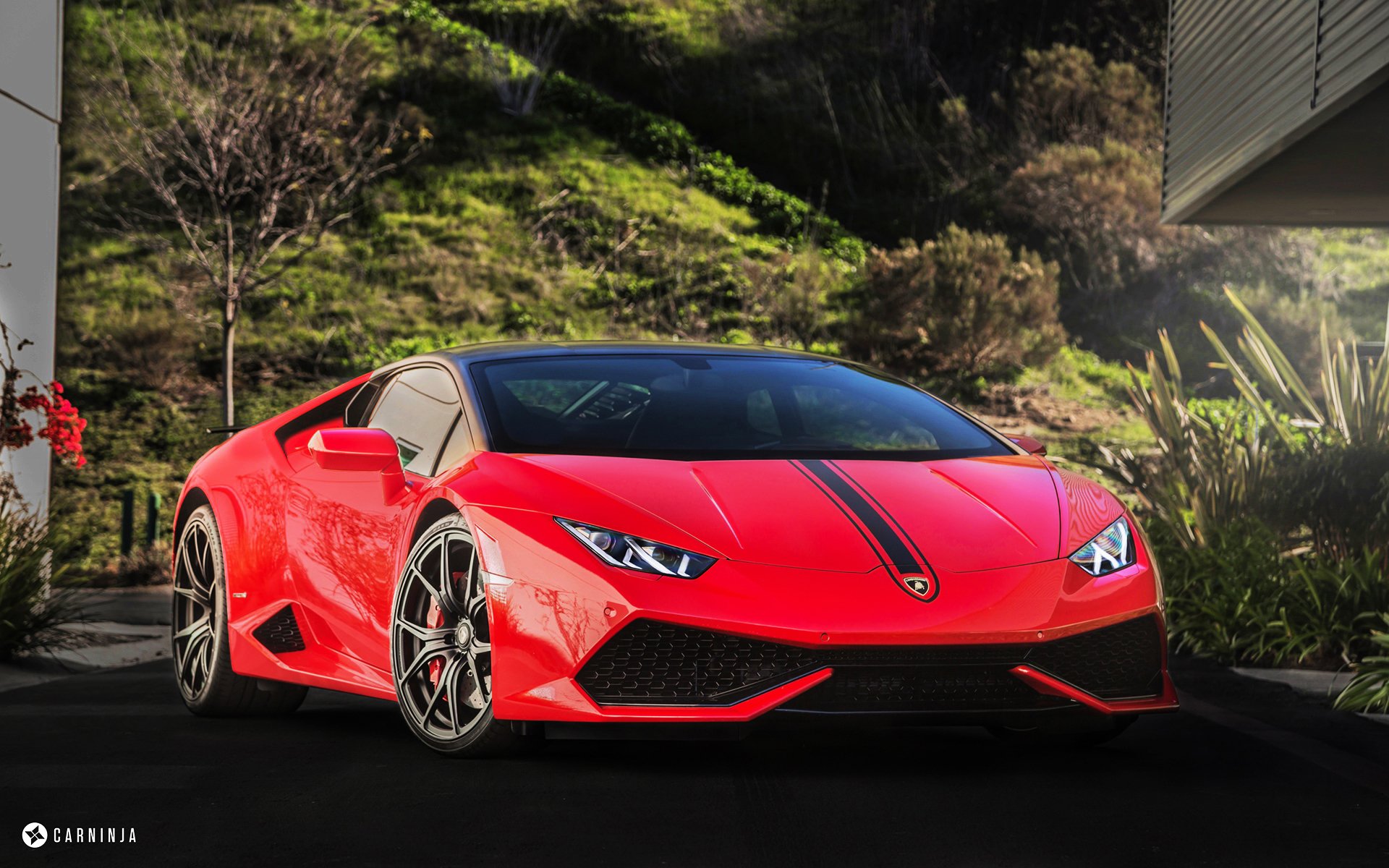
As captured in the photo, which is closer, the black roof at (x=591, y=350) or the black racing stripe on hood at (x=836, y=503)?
the black racing stripe on hood at (x=836, y=503)

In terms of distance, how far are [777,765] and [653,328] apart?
22129 mm

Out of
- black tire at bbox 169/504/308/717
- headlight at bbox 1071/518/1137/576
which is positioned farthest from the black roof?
headlight at bbox 1071/518/1137/576

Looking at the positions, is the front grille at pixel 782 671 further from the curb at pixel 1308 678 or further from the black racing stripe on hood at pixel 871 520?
the curb at pixel 1308 678

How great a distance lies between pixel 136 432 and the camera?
24.5m

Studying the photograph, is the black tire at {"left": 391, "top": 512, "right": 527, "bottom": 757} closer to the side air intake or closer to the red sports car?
the red sports car

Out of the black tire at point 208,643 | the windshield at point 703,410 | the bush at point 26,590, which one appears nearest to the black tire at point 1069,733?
the windshield at point 703,410

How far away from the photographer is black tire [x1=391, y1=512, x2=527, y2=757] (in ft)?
14.6

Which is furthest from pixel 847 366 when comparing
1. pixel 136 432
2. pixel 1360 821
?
pixel 136 432

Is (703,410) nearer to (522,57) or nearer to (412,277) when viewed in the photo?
(412,277)

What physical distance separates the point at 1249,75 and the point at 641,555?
28.5ft

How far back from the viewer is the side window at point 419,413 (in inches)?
204

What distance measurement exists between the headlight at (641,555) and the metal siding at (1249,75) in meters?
5.66

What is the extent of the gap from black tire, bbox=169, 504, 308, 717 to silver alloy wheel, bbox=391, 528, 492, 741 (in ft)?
4.59

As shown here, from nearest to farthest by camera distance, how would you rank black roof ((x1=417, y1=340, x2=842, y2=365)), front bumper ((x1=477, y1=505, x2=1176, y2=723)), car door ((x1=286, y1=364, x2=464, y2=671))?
1. front bumper ((x1=477, y1=505, x2=1176, y2=723))
2. car door ((x1=286, y1=364, x2=464, y2=671))
3. black roof ((x1=417, y1=340, x2=842, y2=365))
